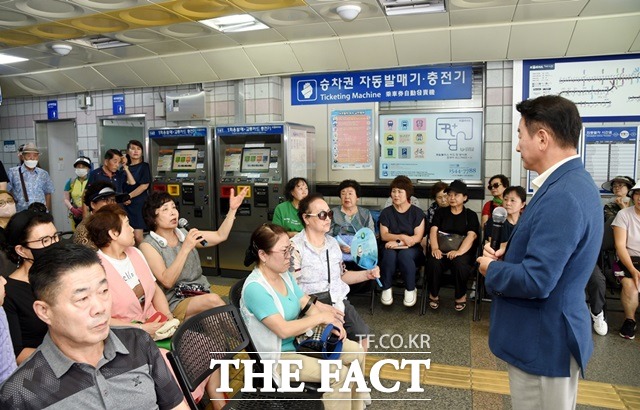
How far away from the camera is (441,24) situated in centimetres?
527

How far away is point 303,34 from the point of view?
569cm

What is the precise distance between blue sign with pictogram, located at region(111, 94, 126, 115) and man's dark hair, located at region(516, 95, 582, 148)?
7250 mm

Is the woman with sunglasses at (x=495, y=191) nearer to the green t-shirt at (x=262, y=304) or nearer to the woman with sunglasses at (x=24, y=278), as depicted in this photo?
the green t-shirt at (x=262, y=304)

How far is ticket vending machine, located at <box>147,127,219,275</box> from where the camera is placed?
614 cm

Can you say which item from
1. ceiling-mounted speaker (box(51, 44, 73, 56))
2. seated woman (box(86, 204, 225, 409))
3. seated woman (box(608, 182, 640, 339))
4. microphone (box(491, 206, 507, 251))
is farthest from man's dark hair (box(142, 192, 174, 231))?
ceiling-mounted speaker (box(51, 44, 73, 56))

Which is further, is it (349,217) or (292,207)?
(292,207)

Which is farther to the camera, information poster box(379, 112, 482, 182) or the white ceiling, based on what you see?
information poster box(379, 112, 482, 182)

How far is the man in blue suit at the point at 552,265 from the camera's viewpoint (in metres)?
1.60

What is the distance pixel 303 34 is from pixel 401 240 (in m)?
2.74

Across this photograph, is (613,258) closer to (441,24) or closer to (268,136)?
(441,24)

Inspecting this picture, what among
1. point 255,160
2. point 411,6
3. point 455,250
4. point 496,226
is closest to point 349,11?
point 411,6

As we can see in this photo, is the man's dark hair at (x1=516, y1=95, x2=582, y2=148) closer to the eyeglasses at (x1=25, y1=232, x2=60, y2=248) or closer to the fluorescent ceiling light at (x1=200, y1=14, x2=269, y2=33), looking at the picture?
the eyeglasses at (x1=25, y1=232, x2=60, y2=248)

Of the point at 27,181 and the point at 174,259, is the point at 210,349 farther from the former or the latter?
the point at 27,181

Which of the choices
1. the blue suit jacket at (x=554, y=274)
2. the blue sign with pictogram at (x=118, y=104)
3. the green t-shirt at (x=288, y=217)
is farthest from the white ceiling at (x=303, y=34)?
the blue suit jacket at (x=554, y=274)
